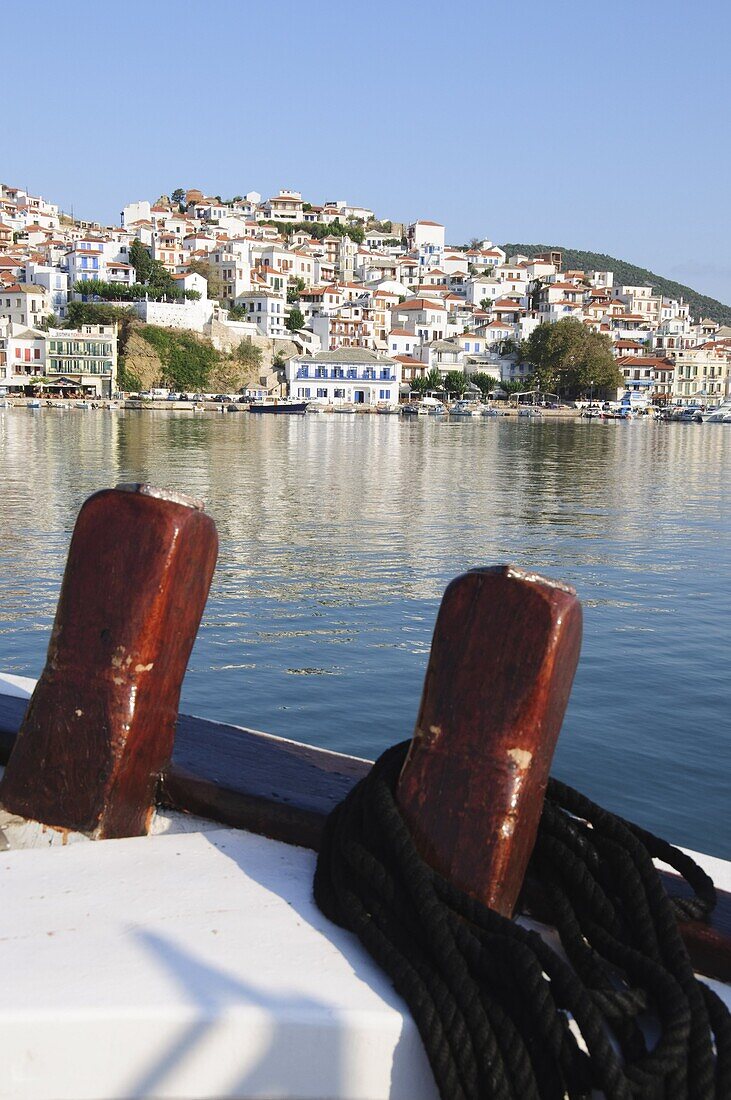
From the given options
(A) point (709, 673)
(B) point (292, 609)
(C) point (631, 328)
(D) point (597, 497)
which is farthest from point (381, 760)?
(C) point (631, 328)

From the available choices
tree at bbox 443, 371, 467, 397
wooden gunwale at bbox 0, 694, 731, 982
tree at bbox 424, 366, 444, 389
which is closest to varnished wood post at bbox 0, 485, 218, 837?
wooden gunwale at bbox 0, 694, 731, 982

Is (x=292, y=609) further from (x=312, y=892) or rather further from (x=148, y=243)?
(x=148, y=243)

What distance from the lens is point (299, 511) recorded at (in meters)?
22.3

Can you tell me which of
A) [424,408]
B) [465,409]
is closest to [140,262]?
[424,408]

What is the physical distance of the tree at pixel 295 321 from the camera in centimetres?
10818

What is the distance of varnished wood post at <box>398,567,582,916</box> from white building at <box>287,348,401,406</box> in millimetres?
98737

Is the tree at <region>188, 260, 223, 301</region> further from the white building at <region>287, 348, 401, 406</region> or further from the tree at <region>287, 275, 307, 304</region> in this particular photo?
the white building at <region>287, 348, 401, 406</region>

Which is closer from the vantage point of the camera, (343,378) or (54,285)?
(54,285)

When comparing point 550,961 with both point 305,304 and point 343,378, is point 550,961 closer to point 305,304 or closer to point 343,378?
point 343,378

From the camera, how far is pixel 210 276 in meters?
110

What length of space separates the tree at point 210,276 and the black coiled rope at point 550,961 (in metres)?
111

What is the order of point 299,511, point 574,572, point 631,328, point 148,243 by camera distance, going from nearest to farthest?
point 574,572
point 299,511
point 148,243
point 631,328

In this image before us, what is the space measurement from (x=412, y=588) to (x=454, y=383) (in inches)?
3822

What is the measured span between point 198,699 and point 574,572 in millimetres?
7707
